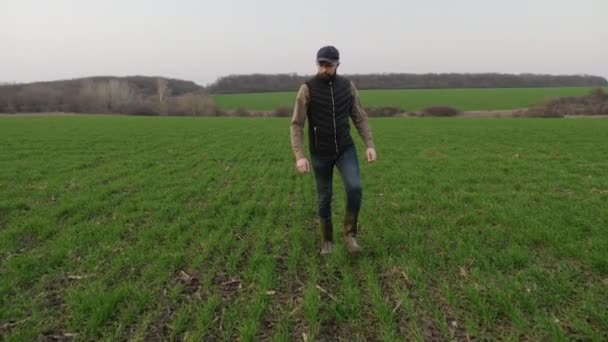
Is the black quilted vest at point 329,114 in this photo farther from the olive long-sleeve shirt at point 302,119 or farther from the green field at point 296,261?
the green field at point 296,261

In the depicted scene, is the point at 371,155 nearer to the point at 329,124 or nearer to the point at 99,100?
the point at 329,124

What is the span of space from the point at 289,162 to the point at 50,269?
8.47 m

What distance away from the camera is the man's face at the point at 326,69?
355 centimetres

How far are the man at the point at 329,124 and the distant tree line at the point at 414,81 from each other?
3501 inches

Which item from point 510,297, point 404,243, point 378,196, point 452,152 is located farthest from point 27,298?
point 452,152

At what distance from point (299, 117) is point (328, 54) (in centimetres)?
74

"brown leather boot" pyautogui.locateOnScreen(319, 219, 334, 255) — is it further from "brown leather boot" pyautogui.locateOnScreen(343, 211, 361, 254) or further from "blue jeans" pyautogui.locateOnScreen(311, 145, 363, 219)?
"blue jeans" pyautogui.locateOnScreen(311, 145, 363, 219)

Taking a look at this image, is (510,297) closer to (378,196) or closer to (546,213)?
(546,213)

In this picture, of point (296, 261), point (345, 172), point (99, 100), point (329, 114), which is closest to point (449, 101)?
point (345, 172)

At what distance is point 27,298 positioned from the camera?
3.36m

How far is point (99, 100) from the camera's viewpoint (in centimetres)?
7238

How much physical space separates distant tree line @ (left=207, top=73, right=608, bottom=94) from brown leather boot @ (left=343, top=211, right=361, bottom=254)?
8889 cm

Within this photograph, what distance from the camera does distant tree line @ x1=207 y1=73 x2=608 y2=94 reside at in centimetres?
9281

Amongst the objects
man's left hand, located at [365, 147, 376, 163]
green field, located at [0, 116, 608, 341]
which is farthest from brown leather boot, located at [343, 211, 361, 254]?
man's left hand, located at [365, 147, 376, 163]
